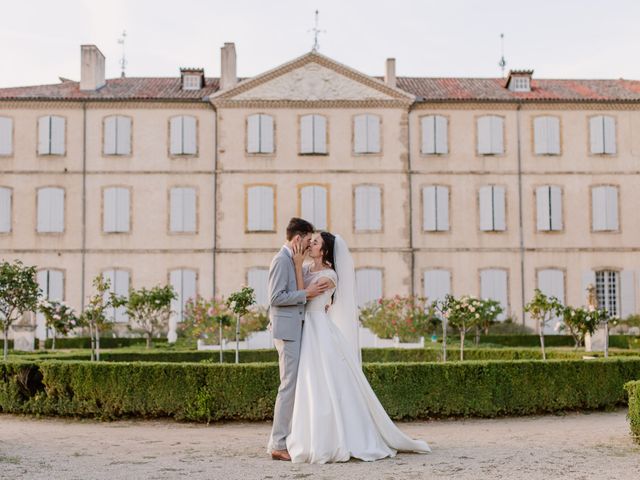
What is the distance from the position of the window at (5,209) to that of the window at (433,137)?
11.6m

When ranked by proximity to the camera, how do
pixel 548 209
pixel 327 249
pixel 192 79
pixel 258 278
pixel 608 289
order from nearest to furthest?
pixel 327 249 < pixel 258 278 < pixel 608 289 < pixel 548 209 < pixel 192 79

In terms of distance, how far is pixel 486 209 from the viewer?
23844 mm

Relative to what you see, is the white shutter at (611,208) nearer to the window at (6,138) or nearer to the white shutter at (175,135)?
the white shutter at (175,135)

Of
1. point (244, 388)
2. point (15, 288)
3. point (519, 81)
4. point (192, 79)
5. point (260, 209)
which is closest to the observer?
Answer: point (244, 388)

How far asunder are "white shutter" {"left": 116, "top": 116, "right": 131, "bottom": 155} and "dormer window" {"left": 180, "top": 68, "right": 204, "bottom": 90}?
2.01 metres

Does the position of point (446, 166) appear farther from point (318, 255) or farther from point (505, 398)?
point (318, 255)

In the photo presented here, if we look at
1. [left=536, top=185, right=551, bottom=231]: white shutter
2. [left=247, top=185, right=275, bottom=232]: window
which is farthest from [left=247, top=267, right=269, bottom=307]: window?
[left=536, top=185, right=551, bottom=231]: white shutter

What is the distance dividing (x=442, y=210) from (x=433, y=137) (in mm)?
2084

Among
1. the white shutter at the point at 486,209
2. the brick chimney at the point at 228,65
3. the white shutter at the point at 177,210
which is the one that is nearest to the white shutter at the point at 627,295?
the white shutter at the point at 486,209

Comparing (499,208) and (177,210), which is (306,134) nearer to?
(177,210)

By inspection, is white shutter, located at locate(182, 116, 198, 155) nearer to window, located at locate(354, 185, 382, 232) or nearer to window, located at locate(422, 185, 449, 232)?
window, located at locate(354, 185, 382, 232)

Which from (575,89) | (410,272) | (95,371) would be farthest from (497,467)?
(575,89)

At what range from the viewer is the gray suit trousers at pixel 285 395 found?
Result: 6020 mm

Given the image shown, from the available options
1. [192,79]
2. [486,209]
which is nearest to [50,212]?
[192,79]
